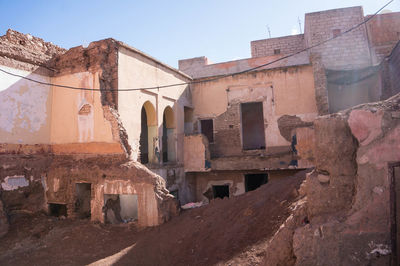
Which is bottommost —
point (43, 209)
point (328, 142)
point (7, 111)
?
point (43, 209)

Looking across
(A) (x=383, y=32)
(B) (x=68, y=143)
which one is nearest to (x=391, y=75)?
(A) (x=383, y=32)

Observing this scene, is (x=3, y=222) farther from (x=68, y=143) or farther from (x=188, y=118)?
(x=188, y=118)

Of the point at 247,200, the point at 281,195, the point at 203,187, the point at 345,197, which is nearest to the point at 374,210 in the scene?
the point at 345,197

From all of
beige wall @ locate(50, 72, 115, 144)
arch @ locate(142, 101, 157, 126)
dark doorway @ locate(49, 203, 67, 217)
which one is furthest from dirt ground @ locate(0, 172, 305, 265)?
arch @ locate(142, 101, 157, 126)

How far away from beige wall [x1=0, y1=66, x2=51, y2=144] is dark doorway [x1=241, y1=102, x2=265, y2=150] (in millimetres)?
11907

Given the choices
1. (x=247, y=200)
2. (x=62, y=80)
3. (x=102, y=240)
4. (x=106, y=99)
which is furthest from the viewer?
(x=62, y=80)

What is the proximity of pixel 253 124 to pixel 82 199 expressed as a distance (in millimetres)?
12074

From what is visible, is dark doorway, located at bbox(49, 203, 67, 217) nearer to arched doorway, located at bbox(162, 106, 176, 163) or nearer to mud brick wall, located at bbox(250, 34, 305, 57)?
arched doorway, located at bbox(162, 106, 176, 163)

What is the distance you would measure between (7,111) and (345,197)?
925cm

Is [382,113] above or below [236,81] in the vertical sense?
below

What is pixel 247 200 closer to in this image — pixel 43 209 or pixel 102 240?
pixel 102 240

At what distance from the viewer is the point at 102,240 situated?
25.0 feet

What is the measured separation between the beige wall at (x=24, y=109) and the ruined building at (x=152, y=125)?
0.03 metres

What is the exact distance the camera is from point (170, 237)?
688 centimetres
